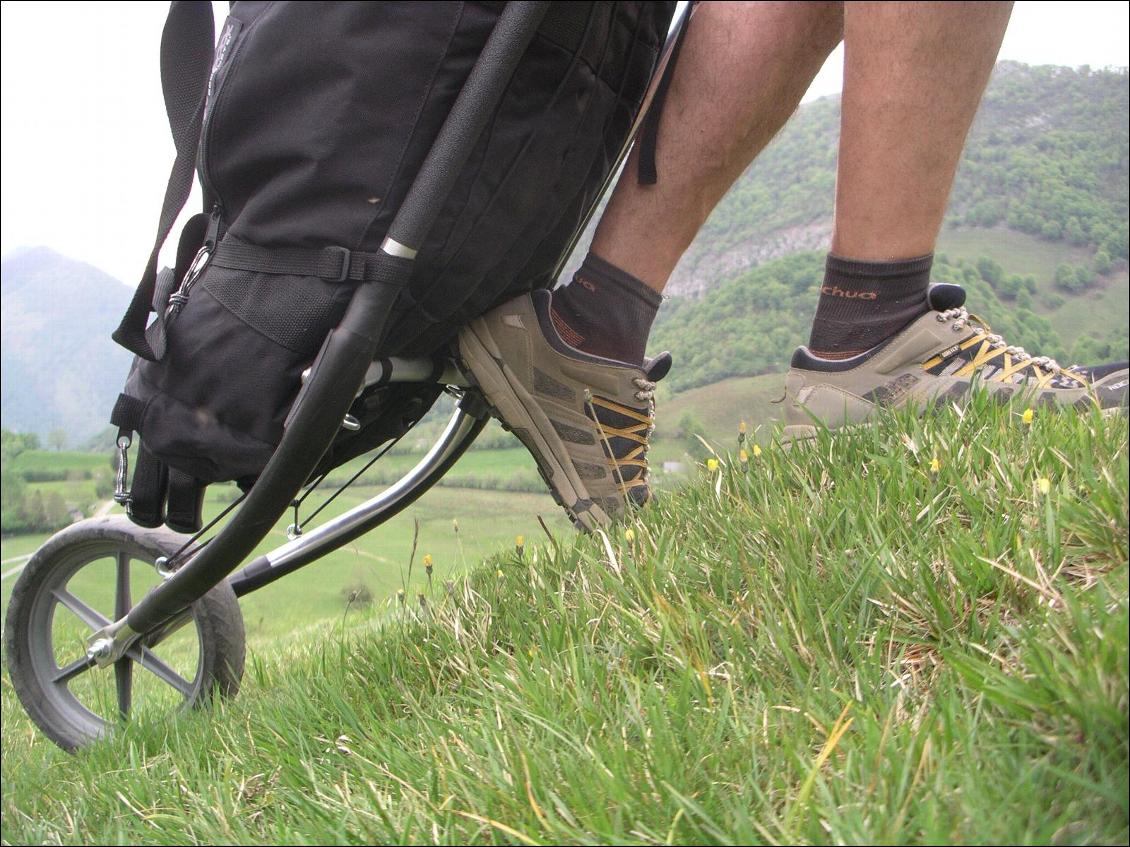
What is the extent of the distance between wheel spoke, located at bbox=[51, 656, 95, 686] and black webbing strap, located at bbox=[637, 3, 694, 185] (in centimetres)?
200

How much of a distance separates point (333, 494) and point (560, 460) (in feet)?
2.04

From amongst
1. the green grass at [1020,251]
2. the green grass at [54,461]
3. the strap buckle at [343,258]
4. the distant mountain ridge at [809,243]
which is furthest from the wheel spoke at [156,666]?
the green grass at [1020,251]

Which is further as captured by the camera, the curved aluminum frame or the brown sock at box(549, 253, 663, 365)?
the curved aluminum frame

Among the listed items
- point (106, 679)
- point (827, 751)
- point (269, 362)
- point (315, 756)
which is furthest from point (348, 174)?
point (106, 679)

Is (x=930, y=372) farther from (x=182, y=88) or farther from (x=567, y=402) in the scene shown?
(x=182, y=88)

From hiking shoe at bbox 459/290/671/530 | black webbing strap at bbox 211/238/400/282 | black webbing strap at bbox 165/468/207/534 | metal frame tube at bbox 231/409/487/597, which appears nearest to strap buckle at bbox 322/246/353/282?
black webbing strap at bbox 211/238/400/282

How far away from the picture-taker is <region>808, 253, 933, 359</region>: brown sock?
166cm

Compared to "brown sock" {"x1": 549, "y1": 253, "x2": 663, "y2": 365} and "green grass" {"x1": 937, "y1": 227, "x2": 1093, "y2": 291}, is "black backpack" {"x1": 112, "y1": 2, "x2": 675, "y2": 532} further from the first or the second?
"green grass" {"x1": 937, "y1": 227, "x2": 1093, "y2": 291}

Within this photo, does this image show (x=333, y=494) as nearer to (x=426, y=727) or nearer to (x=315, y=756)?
(x=315, y=756)

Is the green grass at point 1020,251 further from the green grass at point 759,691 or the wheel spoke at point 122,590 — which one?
the green grass at point 759,691

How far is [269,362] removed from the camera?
157 centimetres

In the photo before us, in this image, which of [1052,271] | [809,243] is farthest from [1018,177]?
[809,243]

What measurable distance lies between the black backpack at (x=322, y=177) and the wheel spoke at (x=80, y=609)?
1193 millimetres

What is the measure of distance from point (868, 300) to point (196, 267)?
1275 millimetres
